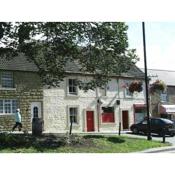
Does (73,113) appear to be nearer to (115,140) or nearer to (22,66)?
(22,66)

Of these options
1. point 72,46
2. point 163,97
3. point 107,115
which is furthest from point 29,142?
point 163,97

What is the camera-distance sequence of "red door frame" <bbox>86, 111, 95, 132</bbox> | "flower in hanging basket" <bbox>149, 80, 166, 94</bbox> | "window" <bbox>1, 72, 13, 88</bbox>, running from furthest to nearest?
"red door frame" <bbox>86, 111, 95, 132</bbox> < "window" <bbox>1, 72, 13, 88</bbox> < "flower in hanging basket" <bbox>149, 80, 166, 94</bbox>

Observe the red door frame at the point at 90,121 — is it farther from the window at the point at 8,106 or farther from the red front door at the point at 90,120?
the window at the point at 8,106

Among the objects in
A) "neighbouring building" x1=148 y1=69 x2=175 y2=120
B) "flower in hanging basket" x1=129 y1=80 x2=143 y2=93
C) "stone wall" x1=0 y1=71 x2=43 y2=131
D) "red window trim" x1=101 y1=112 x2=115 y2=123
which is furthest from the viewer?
"neighbouring building" x1=148 y1=69 x2=175 y2=120

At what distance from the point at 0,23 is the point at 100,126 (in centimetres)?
1694

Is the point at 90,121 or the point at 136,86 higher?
the point at 136,86

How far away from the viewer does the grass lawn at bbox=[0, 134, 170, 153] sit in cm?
2053

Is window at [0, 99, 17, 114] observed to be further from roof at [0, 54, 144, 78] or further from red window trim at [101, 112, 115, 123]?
red window trim at [101, 112, 115, 123]

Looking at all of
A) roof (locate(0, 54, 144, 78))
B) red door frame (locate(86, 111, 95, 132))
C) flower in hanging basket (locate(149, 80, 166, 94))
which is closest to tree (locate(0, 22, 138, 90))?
flower in hanging basket (locate(149, 80, 166, 94))

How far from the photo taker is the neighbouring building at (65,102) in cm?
3359

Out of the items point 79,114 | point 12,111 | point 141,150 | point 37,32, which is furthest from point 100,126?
point 37,32

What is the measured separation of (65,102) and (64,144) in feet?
52.4

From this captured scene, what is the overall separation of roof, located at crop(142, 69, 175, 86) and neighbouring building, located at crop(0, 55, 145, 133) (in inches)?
41.1

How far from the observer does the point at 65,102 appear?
37656 millimetres
